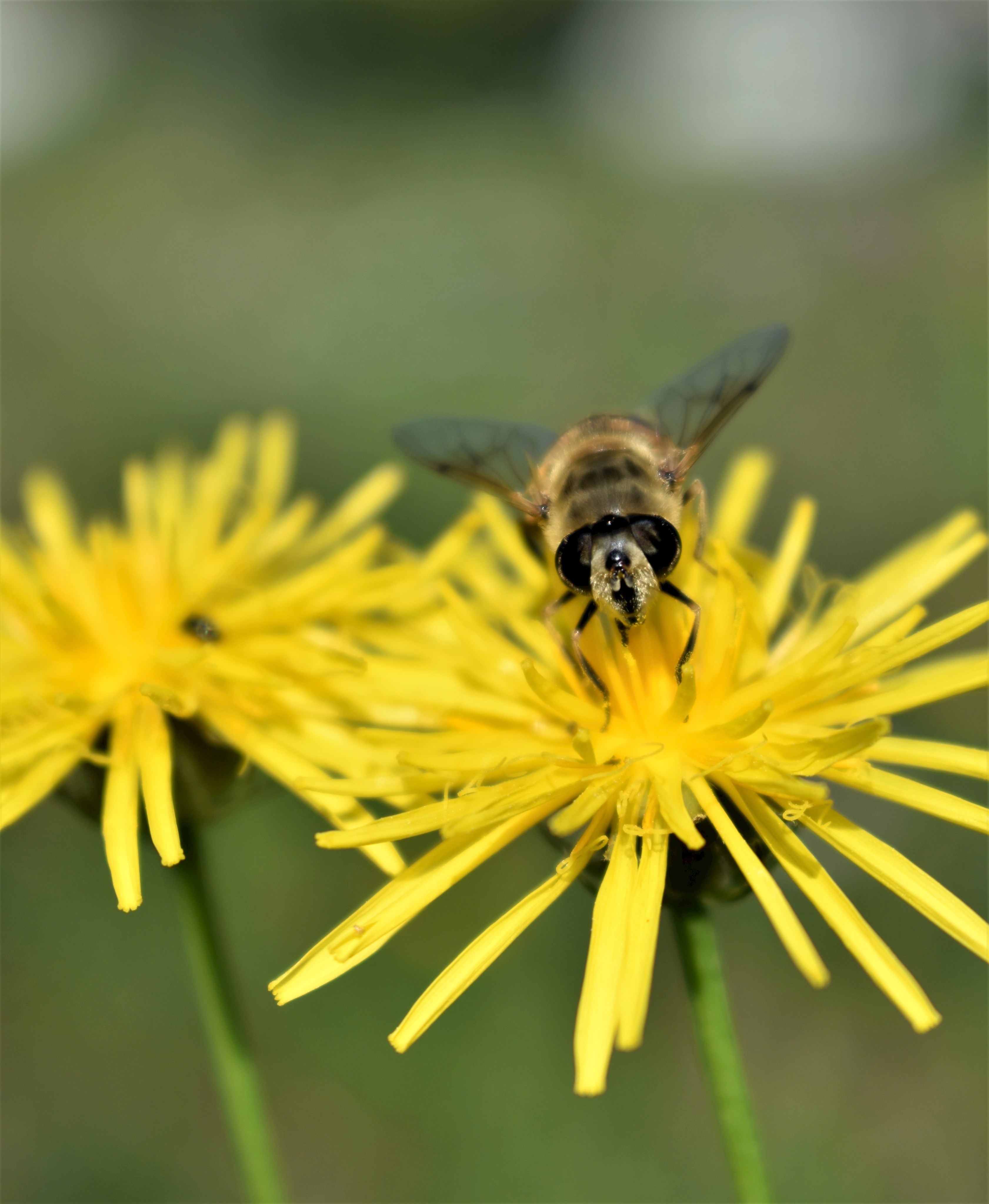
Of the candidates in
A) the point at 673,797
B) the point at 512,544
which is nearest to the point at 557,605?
the point at 512,544

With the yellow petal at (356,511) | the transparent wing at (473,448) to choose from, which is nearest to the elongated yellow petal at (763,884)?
the transparent wing at (473,448)

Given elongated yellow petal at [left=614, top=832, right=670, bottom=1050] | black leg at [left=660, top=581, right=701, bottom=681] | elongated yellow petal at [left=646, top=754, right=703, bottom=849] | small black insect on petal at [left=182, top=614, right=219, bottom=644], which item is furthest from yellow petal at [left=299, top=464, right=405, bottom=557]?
elongated yellow petal at [left=614, top=832, right=670, bottom=1050]

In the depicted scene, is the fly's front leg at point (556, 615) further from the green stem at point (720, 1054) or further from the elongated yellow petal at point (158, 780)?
the elongated yellow petal at point (158, 780)

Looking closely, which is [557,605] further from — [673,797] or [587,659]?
[673,797]

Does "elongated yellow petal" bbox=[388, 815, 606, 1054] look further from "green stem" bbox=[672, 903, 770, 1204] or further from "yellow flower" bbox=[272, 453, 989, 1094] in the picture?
"green stem" bbox=[672, 903, 770, 1204]

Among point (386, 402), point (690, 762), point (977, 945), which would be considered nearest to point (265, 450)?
point (690, 762)

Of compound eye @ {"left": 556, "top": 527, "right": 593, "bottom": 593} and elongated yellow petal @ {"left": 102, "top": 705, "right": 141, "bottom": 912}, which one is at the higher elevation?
compound eye @ {"left": 556, "top": 527, "right": 593, "bottom": 593}
